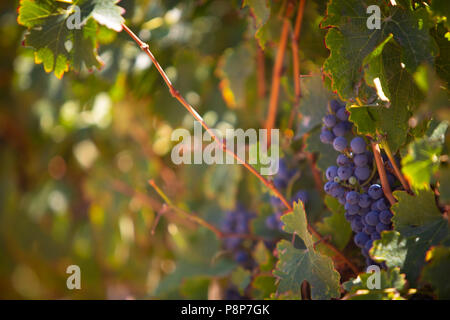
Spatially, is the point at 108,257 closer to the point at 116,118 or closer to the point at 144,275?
the point at 144,275

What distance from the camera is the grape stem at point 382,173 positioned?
0.56 metres

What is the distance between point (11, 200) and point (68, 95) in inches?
18.6

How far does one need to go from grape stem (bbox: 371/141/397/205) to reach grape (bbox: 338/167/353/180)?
0.04 m

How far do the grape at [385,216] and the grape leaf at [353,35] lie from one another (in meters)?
0.16

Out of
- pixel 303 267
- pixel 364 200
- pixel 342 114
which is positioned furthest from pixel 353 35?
pixel 303 267

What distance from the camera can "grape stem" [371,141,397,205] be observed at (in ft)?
1.83

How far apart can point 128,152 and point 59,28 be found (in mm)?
744

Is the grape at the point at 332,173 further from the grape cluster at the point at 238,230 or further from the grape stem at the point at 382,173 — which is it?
the grape cluster at the point at 238,230

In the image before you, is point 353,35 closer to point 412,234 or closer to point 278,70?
point 412,234

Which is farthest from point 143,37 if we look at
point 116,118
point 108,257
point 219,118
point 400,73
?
point 108,257

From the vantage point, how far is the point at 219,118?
44.2 inches

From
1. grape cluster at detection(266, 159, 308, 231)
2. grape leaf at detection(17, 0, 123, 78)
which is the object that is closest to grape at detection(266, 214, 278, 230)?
grape cluster at detection(266, 159, 308, 231)

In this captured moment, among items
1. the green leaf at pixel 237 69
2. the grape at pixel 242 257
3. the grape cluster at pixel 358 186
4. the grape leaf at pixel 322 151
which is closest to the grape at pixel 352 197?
the grape cluster at pixel 358 186

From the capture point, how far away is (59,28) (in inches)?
25.1
